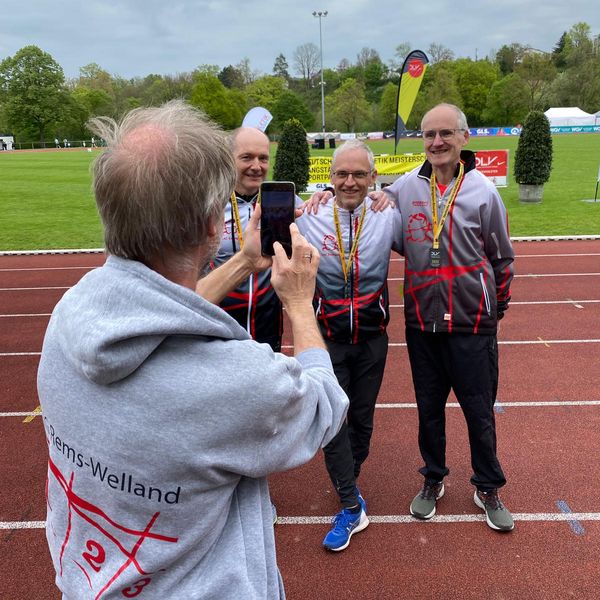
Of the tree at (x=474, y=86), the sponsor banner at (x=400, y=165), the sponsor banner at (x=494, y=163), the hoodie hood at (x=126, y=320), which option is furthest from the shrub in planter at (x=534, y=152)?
the tree at (x=474, y=86)

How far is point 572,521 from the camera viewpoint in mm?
3133

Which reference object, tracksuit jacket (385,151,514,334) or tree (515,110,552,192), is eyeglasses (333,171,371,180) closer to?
tracksuit jacket (385,151,514,334)

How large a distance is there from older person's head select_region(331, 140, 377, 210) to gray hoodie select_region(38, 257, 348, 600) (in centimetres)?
207

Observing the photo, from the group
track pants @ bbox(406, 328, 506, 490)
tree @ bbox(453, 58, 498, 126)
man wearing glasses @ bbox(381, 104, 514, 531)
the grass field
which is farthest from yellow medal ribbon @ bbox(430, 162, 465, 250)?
tree @ bbox(453, 58, 498, 126)

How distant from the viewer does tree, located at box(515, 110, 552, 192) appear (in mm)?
14984

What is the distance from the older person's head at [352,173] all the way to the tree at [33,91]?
7665 centimetres

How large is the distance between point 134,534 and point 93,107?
282 ft

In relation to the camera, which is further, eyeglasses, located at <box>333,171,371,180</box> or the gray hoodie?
eyeglasses, located at <box>333,171,371,180</box>

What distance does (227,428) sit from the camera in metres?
0.93

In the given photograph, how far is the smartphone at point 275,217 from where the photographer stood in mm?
1680

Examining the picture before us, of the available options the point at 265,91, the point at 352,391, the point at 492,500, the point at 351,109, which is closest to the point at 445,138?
the point at 352,391

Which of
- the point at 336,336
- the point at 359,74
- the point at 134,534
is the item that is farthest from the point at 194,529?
the point at 359,74

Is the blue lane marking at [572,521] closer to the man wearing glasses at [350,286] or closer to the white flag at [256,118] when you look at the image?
the man wearing glasses at [350,286]

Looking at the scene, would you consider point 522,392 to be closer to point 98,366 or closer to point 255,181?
point 255,181
